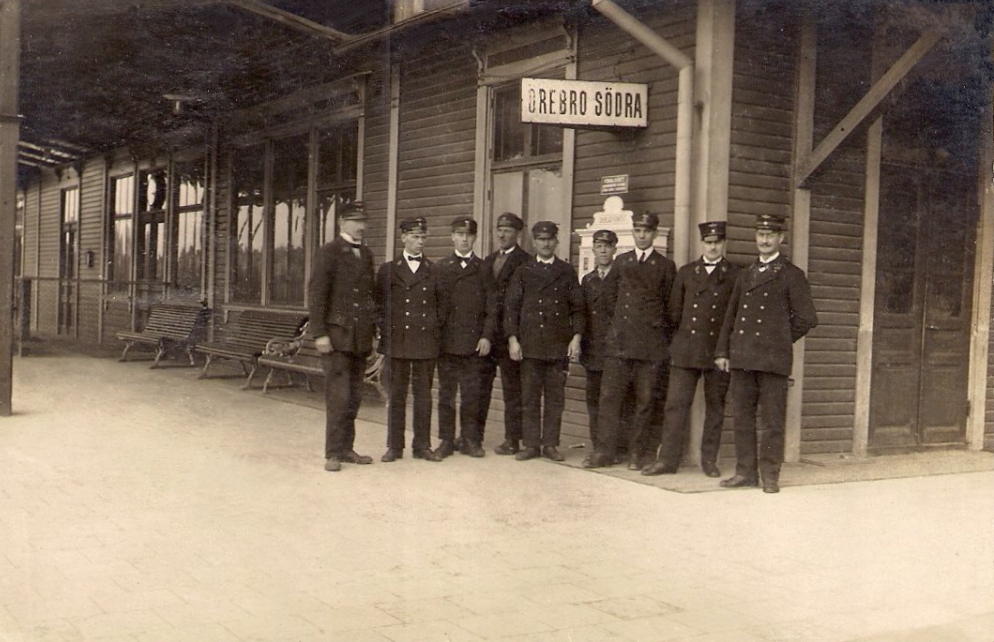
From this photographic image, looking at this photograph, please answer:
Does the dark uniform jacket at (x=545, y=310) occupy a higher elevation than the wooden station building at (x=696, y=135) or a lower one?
lower

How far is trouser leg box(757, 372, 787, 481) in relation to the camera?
7.27 metres

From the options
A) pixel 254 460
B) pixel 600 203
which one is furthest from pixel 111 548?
pixel 600 203

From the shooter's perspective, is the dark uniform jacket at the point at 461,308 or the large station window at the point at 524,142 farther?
the large station window at the point at 524,142

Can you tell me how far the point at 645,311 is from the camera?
777 centimetres

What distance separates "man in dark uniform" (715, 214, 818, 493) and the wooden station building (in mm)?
721

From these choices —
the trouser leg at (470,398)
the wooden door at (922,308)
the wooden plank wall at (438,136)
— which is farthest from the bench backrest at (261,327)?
the wooden door at (922,308)

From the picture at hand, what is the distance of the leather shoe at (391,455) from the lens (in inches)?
318

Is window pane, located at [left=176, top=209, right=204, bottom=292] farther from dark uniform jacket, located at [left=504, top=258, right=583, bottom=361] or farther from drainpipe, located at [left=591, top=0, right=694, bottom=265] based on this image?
drainpipe, located at [left=591, top=0, right=694, bottom=265]

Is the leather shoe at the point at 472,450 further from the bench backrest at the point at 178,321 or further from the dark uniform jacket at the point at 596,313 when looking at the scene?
the bench backrest at the point at 178,321

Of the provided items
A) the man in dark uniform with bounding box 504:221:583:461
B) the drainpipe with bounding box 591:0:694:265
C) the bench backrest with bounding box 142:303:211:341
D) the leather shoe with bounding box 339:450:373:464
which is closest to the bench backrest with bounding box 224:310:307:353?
the bench backrest with bounding box 142:303:211:341

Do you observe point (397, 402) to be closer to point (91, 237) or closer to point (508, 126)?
point (508, 126)

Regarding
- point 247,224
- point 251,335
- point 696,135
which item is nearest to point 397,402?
point 696,135

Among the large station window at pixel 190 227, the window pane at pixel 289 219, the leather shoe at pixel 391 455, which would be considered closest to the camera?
the leather shoe at pixel 391 455

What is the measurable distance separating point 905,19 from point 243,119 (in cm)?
993
